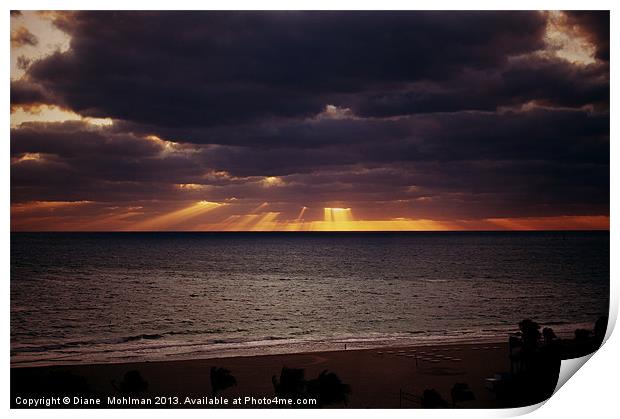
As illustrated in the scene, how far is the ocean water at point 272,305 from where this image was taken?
37.3ft

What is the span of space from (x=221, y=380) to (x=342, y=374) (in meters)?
1.37

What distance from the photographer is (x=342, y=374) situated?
723 centimetres

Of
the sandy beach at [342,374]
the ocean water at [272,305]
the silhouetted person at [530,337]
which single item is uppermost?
the silhouetted person at [530,337]

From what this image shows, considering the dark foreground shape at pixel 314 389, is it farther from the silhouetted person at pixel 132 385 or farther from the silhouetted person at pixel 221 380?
the silhouetted person at pixel 132 385

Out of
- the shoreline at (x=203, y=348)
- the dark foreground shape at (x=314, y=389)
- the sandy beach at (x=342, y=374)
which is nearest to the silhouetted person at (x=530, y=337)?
the sandy beach at (x=342, y=374)

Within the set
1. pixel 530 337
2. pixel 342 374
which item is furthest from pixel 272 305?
pixel 530 337

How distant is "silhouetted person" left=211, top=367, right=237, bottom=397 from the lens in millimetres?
6574

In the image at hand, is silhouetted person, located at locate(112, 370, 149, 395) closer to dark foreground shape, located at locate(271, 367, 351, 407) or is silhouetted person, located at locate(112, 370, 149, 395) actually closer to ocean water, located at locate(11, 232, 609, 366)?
dark foreground shape, located at locate(271, 367, 351, 407)

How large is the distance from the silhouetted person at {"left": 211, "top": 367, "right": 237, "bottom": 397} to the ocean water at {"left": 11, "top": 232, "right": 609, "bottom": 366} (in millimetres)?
2745

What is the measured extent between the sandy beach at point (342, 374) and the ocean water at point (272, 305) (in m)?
1.53

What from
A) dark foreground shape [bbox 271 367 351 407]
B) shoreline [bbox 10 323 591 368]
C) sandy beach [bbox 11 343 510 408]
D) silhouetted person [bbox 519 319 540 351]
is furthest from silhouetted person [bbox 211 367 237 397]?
silhouetted person [bbox 519 319 540 351]

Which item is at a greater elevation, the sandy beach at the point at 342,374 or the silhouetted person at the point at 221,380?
the silhouetted person at the point at 221,380
